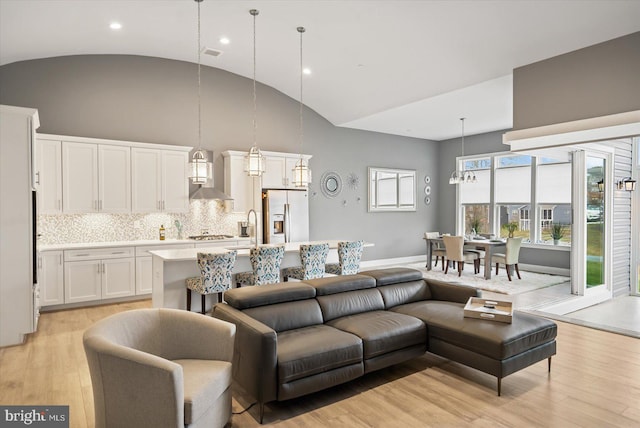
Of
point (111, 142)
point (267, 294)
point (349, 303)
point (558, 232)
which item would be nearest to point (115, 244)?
point (111, 142)

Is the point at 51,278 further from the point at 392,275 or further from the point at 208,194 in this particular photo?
the point at 392,275

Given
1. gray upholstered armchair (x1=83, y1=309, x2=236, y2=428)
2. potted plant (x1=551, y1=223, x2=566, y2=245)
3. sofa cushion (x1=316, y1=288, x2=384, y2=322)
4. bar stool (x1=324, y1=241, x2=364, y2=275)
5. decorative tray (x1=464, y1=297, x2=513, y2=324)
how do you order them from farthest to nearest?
1. potted plant (x1=551, y1=223, x2=566, y2=245)
2. bar stool (x1=324, y1=241, x2=364, y2=275)
3. sofa cushion (x1=316, y1=288, x2=384, y2=322)
4. decorative tray (x1=464, y1=297, x2=513, y2=324)
5. gray upholstered armchair (x1=83, y1=309, x2=236, y2=428)

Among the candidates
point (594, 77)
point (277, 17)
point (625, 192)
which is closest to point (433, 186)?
point (625, 192)

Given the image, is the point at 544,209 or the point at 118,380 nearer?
the point at 118,380

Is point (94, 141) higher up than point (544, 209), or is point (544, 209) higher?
point (94, 141)

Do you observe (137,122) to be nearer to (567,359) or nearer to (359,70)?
(359,70)

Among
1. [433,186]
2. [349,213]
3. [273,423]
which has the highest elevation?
[433,186]

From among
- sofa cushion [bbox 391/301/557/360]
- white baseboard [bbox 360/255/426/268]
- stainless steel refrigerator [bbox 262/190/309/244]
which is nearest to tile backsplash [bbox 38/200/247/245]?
stainless steel refrigerator [bbox 262/190/309/244]

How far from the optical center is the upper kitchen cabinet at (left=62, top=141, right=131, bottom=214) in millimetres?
5699

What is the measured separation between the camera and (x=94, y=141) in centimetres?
587

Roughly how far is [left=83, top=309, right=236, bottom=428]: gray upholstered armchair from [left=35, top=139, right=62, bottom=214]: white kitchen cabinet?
156 inches

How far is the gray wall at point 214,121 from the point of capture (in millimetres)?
5895

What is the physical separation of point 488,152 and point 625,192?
3278mm

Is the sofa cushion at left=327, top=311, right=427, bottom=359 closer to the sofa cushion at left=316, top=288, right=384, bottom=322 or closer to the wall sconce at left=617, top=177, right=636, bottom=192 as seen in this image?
the sofa cushion at left=316, top=288, right=384, bottom=322
